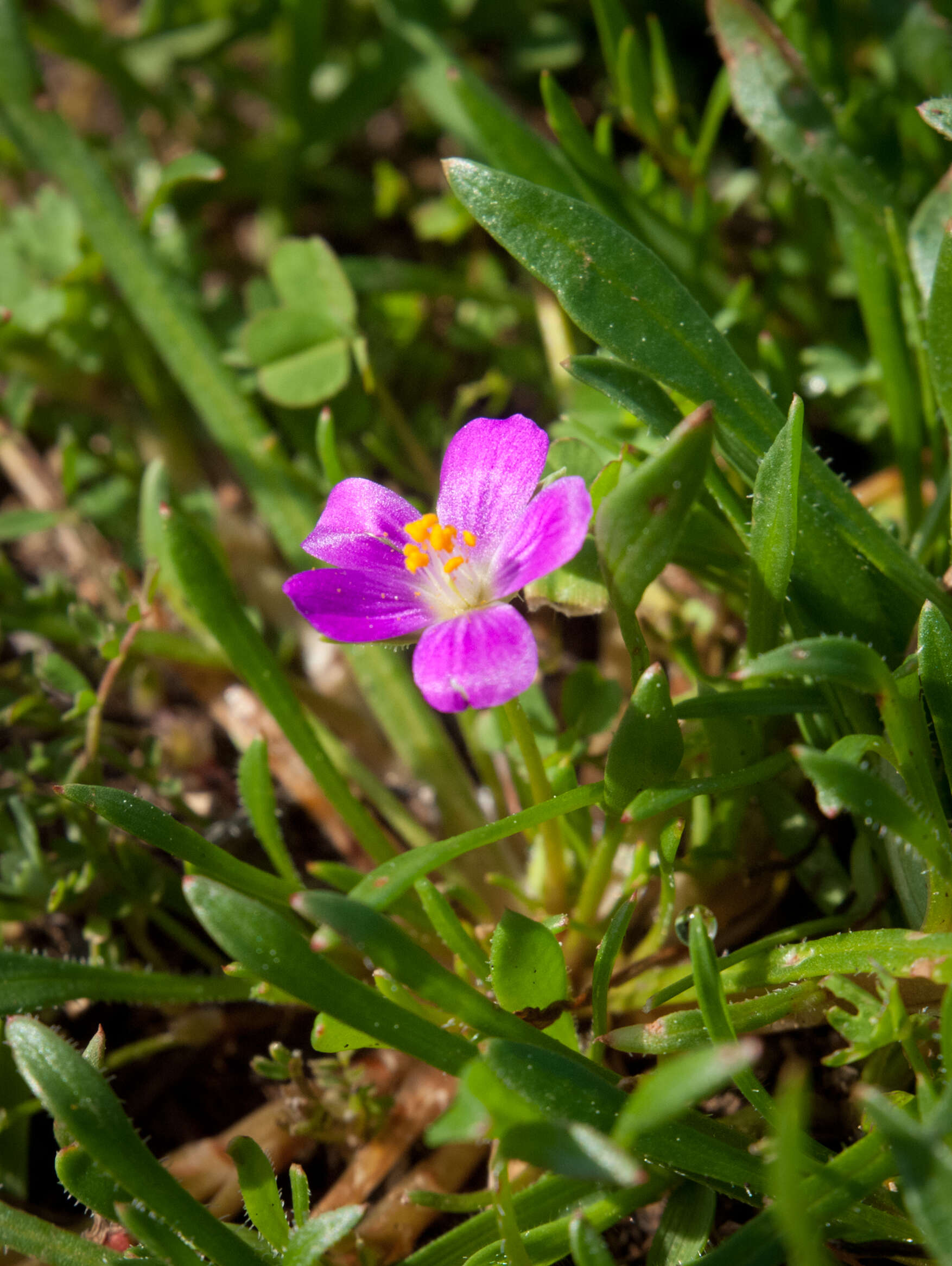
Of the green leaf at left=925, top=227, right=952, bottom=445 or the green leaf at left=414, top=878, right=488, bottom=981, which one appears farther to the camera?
the green leaf at left=925, top=227, right=952, bottom=445

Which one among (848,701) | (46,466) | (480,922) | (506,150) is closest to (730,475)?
(848,701)

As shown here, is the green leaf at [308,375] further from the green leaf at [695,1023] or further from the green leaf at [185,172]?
the green leaf at [695,1023]

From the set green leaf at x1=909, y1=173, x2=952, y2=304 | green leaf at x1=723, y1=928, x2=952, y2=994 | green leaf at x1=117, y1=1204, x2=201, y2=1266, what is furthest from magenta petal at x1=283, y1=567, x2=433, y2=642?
green leaf at x1=909, y1=173, x2=952, y2=304

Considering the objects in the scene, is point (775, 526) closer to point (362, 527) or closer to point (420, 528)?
point (420, 528)

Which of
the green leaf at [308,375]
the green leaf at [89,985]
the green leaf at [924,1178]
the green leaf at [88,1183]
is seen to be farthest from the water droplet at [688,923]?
the green leaf at [308,375]

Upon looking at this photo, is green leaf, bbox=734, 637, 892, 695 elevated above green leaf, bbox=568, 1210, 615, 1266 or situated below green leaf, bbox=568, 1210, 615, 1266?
above

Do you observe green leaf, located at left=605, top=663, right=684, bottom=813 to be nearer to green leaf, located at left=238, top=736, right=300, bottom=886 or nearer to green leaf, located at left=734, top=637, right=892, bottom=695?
green leaf, located at left=734, top=637, right=892, bottom=695

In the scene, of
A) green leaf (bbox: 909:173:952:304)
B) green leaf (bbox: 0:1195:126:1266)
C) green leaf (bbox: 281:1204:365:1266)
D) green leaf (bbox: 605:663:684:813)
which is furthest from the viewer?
green leaf (bbox: 909:173:952:304)

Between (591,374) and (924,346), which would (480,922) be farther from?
(924,346)
